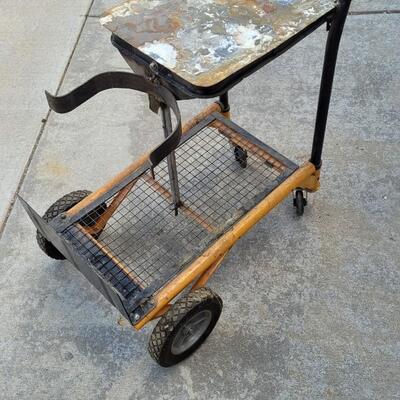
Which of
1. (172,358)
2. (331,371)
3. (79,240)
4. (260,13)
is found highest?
(260,13)

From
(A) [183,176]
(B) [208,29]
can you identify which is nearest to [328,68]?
(B) [208,29]

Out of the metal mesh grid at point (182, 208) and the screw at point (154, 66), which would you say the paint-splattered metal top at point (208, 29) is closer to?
the screw at point (154, 66)

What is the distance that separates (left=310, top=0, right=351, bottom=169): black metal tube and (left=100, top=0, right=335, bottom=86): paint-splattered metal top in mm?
54

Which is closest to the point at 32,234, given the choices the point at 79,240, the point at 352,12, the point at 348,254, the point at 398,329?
the point at 79,240

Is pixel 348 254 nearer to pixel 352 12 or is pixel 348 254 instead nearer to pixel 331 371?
pixel 331 371

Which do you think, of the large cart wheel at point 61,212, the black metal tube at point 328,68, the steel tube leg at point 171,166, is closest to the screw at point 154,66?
the steel tube leg at point 171,166

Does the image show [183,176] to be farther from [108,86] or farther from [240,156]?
[108,86]

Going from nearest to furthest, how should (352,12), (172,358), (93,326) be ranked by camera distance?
(172,358)
(93,326)
(352,12)

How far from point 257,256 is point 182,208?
1.39 feet

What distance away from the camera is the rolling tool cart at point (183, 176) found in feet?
6.36

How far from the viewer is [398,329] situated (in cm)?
248

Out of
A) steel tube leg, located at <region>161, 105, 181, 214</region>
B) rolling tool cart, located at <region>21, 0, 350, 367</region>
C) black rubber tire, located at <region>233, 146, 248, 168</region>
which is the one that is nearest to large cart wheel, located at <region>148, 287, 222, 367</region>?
rolling tool cart, located at <region>21, 0, 350, 367</region>

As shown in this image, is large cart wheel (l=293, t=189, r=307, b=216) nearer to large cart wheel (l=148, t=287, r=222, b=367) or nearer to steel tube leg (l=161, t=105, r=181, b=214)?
steel tube leg (l=161, t=105, r=181, b=214)

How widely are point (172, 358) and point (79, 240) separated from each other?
2.05 feet
